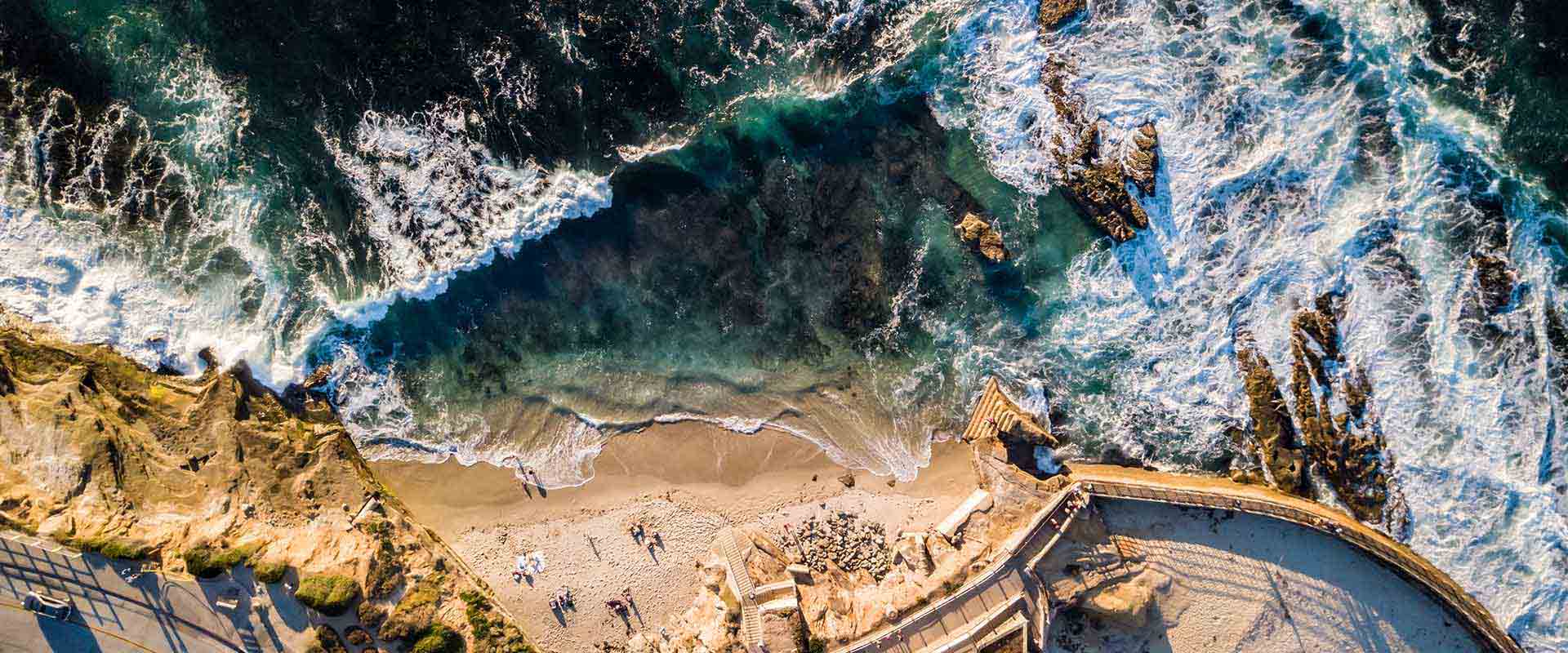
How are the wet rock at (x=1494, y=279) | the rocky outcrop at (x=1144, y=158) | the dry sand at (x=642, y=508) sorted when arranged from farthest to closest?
the dry sand at (x=642, y=508), the rocky outcrop at (x=1144, y=158), the wet rock at (x=1494, y=279)

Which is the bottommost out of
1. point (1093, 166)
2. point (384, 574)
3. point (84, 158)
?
point (384, 574)

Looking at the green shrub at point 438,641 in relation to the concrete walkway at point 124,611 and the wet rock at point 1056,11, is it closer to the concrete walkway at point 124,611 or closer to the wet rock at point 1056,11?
the concrete walkway at point 124,611

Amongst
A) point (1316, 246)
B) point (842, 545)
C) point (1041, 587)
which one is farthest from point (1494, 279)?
point (842, 545)

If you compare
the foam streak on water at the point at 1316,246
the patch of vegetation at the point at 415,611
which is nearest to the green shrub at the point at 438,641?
the patch of vegetation at the point at 415,611

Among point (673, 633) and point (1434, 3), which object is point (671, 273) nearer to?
point (673, 633)

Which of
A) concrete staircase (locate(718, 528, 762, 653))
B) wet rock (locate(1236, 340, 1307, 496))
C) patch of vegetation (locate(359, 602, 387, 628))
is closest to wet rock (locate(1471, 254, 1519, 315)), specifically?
wet rock (locate(1236, 340, 1307, 496))

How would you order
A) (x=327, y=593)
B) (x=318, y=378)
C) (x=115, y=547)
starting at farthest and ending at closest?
(x=318, y=378) < (x=327, y=593) < (x=115, y=547)

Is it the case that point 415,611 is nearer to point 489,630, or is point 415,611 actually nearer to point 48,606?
point 489,630

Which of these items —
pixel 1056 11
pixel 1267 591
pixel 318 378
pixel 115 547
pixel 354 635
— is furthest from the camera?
pixel 318 378
